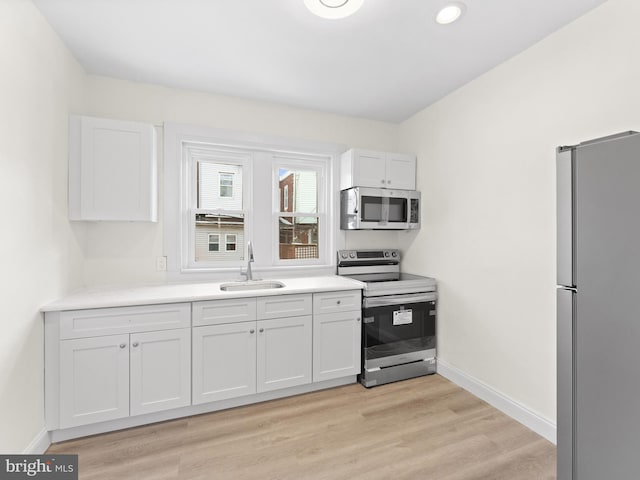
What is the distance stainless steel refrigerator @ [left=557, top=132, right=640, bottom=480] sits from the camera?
1.04 m

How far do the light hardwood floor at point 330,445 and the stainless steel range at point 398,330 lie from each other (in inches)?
13.6

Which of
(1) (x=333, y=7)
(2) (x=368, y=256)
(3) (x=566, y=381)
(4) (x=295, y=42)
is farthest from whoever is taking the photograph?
(2) (x=368, y=256)

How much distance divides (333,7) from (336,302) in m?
2.06

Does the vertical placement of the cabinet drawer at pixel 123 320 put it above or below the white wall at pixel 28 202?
below

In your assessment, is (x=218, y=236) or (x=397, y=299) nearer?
(x=397, y=299)

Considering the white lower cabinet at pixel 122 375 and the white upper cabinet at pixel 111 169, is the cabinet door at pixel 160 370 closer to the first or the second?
the white lower cabinet at pixel 122 375

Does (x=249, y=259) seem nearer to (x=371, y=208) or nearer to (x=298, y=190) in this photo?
(x=298, y=190)

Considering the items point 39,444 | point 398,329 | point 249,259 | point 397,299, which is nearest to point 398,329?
point 398,329

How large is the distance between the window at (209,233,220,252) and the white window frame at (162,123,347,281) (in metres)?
0.16

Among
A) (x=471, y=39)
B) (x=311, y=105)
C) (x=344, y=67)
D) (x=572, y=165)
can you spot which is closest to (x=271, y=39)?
(x=344, y=67)

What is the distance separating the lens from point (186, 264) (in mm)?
2912

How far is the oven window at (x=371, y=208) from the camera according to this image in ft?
10.0

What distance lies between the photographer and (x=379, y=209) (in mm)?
3121

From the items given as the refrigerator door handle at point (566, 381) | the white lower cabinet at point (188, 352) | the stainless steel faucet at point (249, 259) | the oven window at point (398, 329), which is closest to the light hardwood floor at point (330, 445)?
the white lower cabinet at point (188, 352)
